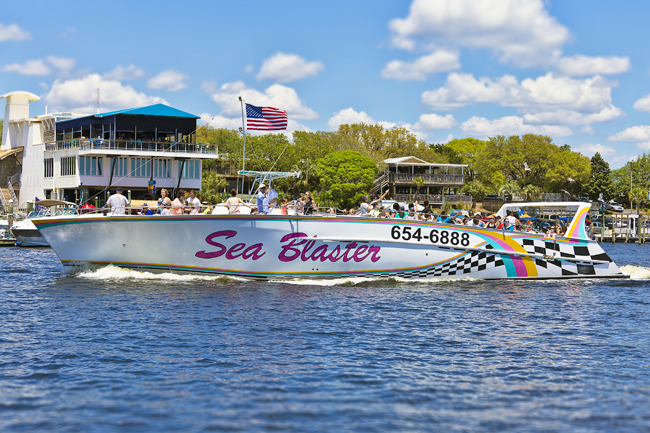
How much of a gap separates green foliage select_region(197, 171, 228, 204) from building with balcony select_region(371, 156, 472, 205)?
65.4ft

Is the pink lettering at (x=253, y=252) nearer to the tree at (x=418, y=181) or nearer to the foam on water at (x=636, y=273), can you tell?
the foam on water at (x=636, y=273)

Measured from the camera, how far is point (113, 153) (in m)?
53.4

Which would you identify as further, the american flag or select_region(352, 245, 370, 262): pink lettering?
the american flag

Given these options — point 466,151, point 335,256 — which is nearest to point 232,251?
point 335,256

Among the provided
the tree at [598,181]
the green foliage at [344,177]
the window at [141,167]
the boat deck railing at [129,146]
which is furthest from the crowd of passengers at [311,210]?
the tree at [598,181]

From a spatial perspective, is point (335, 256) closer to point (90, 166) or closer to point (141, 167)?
point (141, 167)

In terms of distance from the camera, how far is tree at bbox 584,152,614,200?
96.1m

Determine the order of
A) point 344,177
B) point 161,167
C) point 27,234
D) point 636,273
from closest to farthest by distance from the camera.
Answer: point 636,273 → point 27,234 → point 161,167 → point 344,177

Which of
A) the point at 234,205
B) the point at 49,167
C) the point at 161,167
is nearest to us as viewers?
the point at 234,205

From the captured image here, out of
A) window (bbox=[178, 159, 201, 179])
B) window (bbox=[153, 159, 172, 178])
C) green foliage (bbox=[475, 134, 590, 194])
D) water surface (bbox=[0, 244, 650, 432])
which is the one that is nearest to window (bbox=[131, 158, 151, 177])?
window (bbox=[153, 159, 172, 178])

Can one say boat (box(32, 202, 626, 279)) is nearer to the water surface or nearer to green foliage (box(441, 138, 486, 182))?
the water surface

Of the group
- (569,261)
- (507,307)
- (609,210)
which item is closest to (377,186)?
(609,210)

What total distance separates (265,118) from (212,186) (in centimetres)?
6321

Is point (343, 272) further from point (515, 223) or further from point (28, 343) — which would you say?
point (28, 343)
